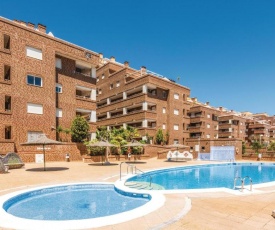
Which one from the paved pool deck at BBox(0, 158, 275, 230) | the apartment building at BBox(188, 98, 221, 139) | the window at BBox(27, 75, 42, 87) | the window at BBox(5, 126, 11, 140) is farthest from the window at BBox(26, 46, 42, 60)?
the apartment building at BBox(188, 98, 221, 139)

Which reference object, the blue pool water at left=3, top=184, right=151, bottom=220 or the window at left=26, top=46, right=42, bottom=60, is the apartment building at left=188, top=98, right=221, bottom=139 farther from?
the blue pool water at left=3, top=184, right=151, bottom=220

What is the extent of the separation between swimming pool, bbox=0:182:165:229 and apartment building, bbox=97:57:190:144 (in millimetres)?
26786

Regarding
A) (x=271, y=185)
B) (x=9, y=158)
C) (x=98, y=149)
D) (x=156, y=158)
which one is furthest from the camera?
(x=156, y=158)

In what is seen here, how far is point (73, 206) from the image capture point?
9.56 m

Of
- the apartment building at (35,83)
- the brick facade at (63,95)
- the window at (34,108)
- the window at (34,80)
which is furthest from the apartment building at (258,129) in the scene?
the window at (34,80)

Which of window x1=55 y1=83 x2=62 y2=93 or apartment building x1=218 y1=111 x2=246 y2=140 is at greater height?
window x1=55 y1=83 x2=62 y2=93

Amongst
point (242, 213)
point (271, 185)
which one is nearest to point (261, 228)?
point (242, 213)

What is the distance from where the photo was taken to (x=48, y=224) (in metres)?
6.41

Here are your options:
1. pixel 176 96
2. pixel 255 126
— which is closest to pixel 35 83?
pixel 176 96

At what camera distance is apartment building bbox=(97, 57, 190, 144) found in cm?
3972

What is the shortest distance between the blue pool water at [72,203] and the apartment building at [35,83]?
44.6 ft

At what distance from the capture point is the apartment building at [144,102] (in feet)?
130

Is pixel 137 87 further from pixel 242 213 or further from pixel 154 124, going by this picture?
pixel 242 213

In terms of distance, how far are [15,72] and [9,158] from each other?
33.0ft
